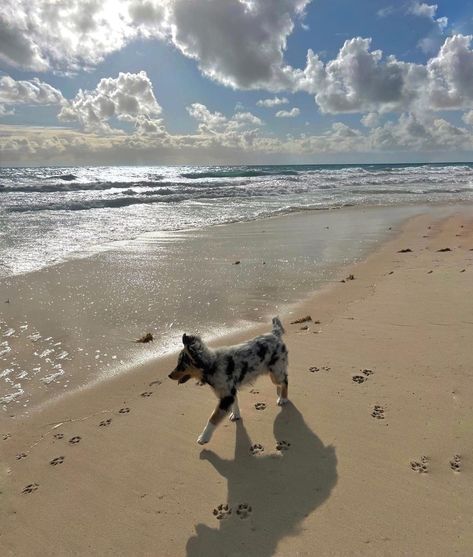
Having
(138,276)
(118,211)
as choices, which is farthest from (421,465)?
(118,211)

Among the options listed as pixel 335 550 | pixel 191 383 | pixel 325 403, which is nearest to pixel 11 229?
pixel 191 383

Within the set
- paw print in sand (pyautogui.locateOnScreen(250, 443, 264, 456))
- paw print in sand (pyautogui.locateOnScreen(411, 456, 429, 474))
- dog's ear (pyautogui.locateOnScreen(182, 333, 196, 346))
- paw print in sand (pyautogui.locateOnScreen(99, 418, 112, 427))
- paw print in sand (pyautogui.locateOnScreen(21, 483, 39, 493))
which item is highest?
dog's ear (pyautogui.locateOnScreen(182, 333, 196, 346))

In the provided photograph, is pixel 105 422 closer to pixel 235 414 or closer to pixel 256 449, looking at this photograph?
pixel 235 414

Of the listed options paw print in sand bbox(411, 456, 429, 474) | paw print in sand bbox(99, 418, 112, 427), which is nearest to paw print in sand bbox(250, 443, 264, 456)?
paw print in sand bbox(411, 456, 429, 474)

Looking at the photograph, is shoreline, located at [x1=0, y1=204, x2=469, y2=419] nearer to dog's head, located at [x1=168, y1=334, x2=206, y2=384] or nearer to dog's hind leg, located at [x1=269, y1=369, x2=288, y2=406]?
dog's head, located at [x1=168, y1=334, x2=206, y2=384]

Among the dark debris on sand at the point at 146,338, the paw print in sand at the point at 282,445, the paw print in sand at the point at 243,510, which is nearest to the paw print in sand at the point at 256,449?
the paw print in sand at the point at 282,445

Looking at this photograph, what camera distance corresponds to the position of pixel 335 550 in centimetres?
313

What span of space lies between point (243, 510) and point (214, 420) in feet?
3.29

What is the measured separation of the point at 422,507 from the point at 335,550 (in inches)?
32.3

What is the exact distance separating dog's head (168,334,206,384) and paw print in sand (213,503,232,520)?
51.8 inches

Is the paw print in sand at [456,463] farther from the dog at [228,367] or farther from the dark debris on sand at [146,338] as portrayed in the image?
the dark debris on sand at [146,338]

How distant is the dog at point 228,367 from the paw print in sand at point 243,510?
92 centimetres

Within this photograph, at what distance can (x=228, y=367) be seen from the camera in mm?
4562

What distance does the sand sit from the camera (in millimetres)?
3314
